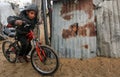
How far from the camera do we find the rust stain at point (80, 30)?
682 centimetres

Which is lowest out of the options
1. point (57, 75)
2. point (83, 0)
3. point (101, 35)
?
point (57, 75)

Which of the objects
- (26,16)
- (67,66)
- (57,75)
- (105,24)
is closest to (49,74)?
(57,75)

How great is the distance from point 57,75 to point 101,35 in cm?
173

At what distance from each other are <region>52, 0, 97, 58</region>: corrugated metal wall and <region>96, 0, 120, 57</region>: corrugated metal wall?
218 millimetres

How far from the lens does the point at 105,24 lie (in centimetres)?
680

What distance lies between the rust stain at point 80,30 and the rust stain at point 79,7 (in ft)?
0.98

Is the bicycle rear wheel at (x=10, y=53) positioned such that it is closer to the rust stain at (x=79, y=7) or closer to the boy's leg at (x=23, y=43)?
the boy's leg at (x=23, y=43)

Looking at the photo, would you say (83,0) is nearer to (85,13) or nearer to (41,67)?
(85,13)

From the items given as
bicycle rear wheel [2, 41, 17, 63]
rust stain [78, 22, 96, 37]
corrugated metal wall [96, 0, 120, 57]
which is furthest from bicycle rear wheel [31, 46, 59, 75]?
corrugated metal wall [96, 0, 120, 57]

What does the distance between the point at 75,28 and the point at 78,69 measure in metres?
1.20

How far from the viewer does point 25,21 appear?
610 centimetres

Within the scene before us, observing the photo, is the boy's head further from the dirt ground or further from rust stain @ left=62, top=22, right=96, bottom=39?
the dirt ground

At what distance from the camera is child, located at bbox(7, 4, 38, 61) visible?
618 cm

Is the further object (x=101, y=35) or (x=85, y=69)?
(x=101, y=35)
